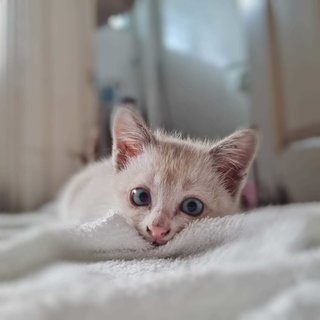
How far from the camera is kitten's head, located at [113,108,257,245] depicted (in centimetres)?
70

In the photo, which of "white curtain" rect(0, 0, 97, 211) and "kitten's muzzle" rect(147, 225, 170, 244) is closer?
"kitten's muzzle" rect(147, 225, 170, 244)

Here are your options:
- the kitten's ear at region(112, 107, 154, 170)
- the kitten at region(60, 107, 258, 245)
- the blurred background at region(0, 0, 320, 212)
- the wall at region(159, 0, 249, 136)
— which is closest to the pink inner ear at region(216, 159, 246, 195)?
the kitten at region(60, 107, 258, 245)

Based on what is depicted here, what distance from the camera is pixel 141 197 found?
0.74 metres

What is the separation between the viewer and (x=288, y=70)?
1574 millimetres

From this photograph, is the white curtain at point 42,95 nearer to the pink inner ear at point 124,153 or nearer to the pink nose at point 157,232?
the pink inner ear at point 124,153

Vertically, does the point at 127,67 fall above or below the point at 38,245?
above

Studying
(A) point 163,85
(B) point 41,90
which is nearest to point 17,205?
(B) point 41,90

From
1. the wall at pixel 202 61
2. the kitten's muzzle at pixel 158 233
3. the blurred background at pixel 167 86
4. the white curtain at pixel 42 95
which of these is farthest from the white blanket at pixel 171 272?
the wall at pixel 202 61

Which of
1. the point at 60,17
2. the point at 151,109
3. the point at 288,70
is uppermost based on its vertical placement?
the point at 60,17

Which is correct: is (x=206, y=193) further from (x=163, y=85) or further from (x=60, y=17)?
(x=163, y=85)

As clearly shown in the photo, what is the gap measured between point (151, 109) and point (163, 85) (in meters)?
0.18

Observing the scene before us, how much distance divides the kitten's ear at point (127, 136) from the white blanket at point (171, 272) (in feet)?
0.65

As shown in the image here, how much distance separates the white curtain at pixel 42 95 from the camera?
62.2 inches

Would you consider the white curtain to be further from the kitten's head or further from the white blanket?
the white blanket
